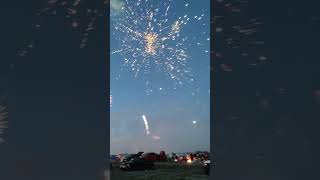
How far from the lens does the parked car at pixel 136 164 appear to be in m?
11.9

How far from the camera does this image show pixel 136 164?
12.0m

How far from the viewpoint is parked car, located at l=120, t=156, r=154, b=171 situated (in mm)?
11891

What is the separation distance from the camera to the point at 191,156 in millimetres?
15352
